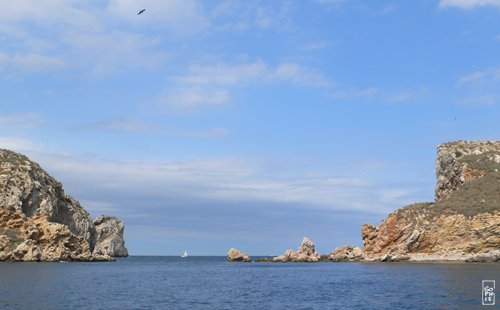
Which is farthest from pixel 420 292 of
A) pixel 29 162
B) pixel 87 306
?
pixel 29 162

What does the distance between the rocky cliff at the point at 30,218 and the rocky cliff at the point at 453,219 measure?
3893 inches

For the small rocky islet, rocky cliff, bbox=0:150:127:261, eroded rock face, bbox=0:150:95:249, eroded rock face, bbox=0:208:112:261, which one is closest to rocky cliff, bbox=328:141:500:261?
the small rocky islet

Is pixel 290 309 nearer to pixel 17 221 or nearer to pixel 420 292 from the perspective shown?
pixel 420 292

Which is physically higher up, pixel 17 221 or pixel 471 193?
pixel 471 193

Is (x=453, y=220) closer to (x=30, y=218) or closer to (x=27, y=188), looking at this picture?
(x=30, y=218)

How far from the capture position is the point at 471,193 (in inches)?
6068

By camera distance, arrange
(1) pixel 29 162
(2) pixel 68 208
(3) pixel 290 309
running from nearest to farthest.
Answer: (3) pixel 290 309
(1) pixel 29 162
(2) pixel 68 208

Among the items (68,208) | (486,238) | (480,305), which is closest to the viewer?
(480,305)

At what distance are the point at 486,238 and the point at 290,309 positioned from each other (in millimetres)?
98090

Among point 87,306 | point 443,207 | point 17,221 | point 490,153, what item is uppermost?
point 490,153

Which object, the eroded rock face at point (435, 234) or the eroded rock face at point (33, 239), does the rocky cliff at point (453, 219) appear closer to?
the eroded rock face at point (435, 234)

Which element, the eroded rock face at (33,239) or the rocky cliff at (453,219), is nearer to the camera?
the rocky cliff at (453,219)

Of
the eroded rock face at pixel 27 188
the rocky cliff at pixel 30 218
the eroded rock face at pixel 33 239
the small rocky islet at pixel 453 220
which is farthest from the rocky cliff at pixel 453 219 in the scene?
the eroded rock face at pixel 27 188

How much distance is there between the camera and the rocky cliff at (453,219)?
138875mm
